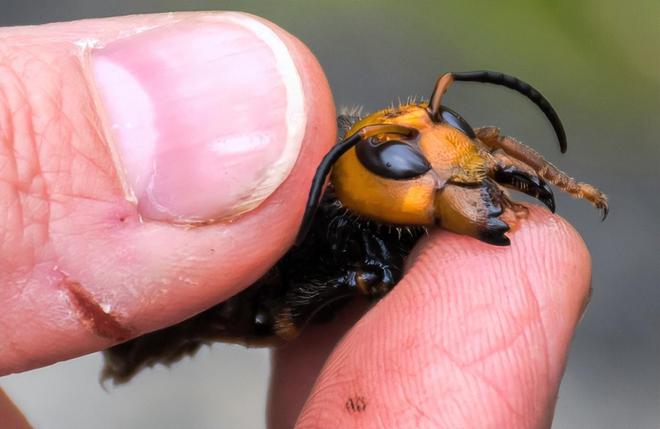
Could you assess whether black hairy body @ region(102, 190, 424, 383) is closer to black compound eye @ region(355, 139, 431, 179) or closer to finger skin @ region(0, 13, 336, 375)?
black compound eye @ region(355, 139, 431, 179)

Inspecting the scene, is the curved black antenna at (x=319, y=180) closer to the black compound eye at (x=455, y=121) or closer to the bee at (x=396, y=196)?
the bee at (x=396, y=196)

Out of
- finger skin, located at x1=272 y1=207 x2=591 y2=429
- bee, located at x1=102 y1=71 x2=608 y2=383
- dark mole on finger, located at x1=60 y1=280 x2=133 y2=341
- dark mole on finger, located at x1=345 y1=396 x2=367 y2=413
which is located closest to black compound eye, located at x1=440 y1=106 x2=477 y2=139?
bee, located at x1=102 y1=71 x2=608 y2=383

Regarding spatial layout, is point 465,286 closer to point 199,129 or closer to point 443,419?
point 443,419

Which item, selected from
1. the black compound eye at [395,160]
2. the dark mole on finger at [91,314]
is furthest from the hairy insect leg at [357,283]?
the dark mole on finger at [91,314]

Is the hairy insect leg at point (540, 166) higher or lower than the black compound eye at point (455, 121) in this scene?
lower

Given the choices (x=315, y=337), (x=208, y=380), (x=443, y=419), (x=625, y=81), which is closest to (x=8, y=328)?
(x=443, y=419)

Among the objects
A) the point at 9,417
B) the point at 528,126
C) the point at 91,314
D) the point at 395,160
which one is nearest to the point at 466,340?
the point at 395,160

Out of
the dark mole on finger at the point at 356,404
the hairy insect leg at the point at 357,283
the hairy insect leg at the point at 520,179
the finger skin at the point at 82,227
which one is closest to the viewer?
the finger skin at the point at 82,227

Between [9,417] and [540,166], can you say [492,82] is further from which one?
[9,417]

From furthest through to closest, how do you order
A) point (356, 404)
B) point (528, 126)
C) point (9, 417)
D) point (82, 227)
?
point (528, 126), point (9, 417), point (356, 404), point (82, 227)
